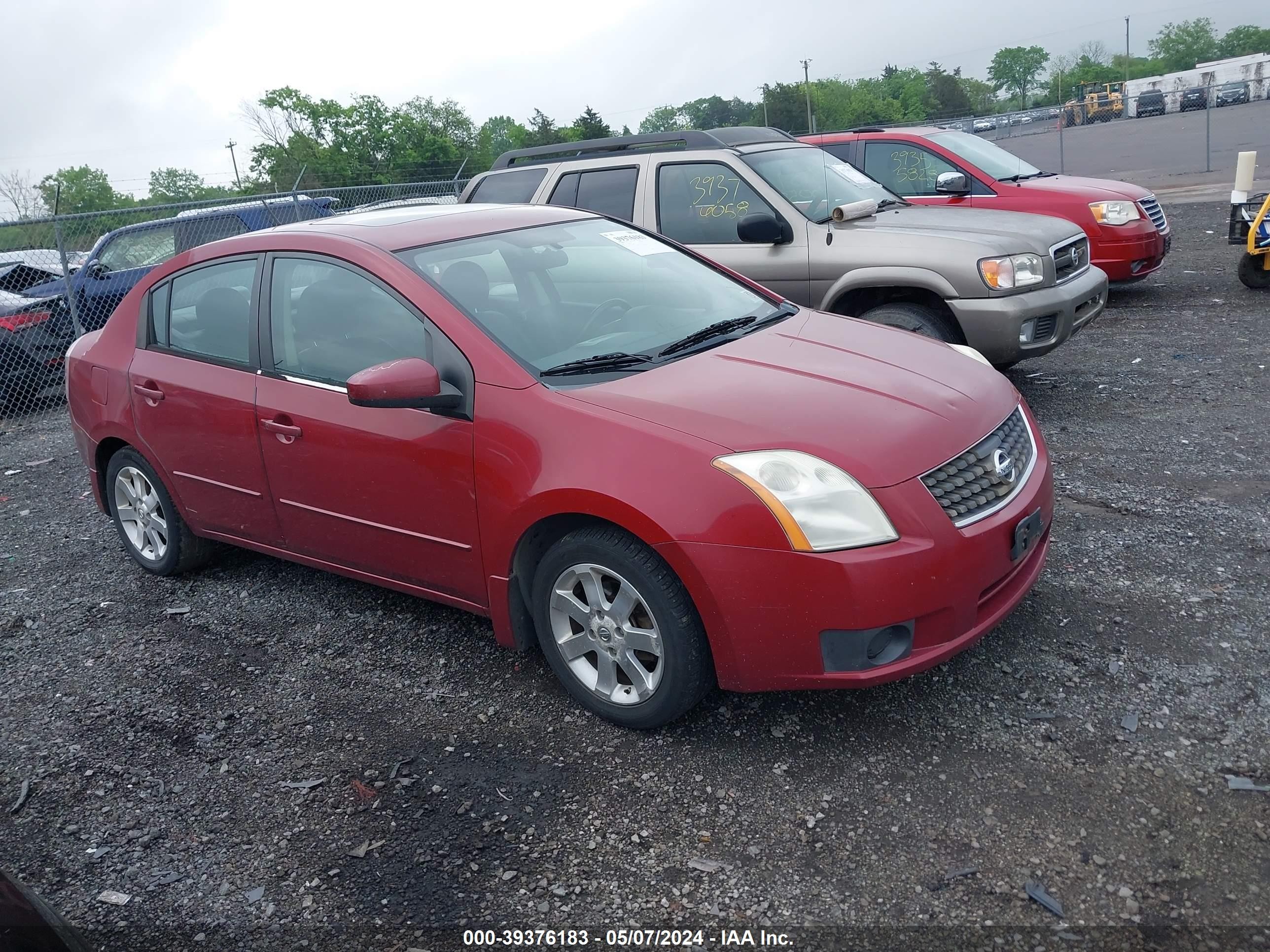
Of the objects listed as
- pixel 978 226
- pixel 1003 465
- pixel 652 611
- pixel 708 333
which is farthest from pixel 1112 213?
pixel 652 611

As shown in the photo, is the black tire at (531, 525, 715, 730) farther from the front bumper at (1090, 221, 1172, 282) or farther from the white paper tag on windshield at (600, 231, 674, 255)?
the front bumper at (1090, 221, 1172, 282)

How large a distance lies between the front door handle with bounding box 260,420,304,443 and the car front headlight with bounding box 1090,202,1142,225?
27.0 ft

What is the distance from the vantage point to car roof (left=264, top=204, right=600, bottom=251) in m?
4.14

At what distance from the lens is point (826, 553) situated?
3.02 meters

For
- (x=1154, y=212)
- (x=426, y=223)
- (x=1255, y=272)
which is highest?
(x=426, y=223)

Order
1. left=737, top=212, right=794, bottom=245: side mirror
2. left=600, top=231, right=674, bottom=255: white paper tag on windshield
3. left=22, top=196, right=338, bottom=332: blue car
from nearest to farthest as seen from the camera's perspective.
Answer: left=600, top=231, right=674, bottom=255: white paper tag on windshield → left=737, top=212, right=794, bottom=245: side mirror → left=22, top=196, right=338, bottom=332: blue car

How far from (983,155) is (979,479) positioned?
7983mm

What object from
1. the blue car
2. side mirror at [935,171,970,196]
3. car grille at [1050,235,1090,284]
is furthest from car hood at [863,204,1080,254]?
the blue car

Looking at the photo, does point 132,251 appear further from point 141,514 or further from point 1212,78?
point 1212,78

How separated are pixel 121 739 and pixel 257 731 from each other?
1.73ft

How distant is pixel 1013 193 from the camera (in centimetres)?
983

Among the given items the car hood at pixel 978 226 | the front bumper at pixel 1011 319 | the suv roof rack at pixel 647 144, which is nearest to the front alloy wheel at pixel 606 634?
the front bumper at pixel 1011 319

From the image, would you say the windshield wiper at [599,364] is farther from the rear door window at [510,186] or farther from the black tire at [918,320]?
the rear door window at [510,186]

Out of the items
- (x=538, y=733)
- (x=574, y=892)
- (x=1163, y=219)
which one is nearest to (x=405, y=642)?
(x=538, y=733)
